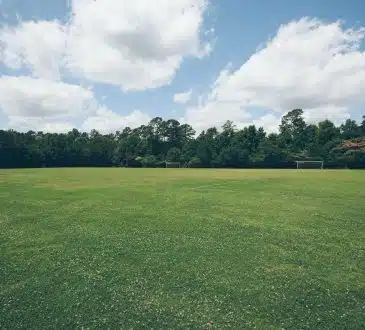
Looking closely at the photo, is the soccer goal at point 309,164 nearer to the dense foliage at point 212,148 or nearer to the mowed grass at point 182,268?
the dense foliage at point 212,148

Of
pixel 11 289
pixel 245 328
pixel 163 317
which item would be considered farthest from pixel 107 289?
pixel 245 328

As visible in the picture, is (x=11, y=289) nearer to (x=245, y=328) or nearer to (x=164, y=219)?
(x=245, y=328)

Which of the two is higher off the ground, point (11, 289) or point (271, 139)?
point (271, 139)

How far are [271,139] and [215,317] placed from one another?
116 meters

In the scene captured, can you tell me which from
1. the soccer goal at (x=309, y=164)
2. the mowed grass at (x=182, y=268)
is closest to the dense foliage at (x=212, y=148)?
the soccer goal at (x=309, y=164)

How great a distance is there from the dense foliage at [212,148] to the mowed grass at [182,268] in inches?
3410

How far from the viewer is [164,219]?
17.2 m

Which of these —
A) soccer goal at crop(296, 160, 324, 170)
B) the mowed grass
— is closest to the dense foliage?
soccer goal at crop(296, 160, 324, 170)

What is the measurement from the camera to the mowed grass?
7.61m

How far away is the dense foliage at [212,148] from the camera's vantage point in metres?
100

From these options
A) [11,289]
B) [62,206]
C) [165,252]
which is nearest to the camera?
[11,289]

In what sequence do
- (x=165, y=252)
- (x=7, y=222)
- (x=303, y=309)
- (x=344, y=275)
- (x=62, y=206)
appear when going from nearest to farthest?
(x=303, y=309), (x=344, y=275), (x=165, y=252), (x=7, y=222), (x=62, y=206)

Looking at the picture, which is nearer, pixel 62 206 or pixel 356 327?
pixel 356 327

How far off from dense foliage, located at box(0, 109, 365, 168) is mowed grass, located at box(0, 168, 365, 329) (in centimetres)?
8662
